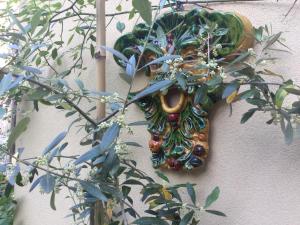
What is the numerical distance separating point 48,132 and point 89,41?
519mm

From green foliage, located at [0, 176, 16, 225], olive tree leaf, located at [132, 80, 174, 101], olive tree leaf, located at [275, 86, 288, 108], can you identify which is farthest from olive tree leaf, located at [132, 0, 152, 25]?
green foliage, located at [0, 176, 16, 225]

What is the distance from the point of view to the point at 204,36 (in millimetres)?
1562

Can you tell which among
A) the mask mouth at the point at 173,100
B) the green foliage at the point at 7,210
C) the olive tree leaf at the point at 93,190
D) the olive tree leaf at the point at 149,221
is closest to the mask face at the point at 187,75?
the mask mouth at the point at 173,100

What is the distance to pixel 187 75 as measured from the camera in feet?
4.84

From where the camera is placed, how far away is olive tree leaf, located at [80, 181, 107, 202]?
1309 millimetres

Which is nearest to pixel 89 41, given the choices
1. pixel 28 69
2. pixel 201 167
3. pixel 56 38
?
pixel 56 38

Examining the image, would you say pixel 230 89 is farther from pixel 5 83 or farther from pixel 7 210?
pixel 7 210

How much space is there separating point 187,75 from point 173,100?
0.75 feet

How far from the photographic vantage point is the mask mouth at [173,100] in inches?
64.2

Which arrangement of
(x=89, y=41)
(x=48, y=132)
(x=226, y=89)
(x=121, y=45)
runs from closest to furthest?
(x=226, y=89) < (x=121, y=45) < (x=89, y=41) < (x=48, y=132)

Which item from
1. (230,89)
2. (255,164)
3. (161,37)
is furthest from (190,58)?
(255,164)

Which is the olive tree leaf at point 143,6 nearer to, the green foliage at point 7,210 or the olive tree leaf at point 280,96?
the olive tree leaf at point 280,96

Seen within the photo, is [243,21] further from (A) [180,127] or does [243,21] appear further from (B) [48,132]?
(B) [48,132]

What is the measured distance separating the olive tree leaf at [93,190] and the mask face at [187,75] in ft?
1.25
